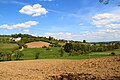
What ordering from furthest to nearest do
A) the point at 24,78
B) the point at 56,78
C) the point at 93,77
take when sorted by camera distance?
the point at 24,78 < the point at 56,78 < the point at 93,77

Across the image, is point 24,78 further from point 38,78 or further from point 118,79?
point 118,79

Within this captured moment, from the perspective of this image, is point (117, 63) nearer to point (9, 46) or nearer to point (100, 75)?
point (100, 75)

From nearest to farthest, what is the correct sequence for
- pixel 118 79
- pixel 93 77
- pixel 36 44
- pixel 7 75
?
pixel 118 79
pixel 93 77
pixel 7 75
pixel 36 44

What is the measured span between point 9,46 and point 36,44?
14.3 meters

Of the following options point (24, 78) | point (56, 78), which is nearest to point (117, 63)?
point (56, 78)

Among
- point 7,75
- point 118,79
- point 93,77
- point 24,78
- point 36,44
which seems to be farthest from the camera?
point 36,44

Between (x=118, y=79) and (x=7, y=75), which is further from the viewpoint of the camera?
(x=7, y=75)

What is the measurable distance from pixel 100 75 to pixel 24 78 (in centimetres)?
625

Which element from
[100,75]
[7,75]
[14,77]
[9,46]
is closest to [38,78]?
[14,77]

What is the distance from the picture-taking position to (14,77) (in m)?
19.1

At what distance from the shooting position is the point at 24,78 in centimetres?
1852

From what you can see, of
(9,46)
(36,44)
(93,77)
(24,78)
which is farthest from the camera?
(36,44)

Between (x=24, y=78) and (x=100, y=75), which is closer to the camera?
(x=100, y=75)

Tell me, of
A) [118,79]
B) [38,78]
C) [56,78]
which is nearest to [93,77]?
[118,79]
